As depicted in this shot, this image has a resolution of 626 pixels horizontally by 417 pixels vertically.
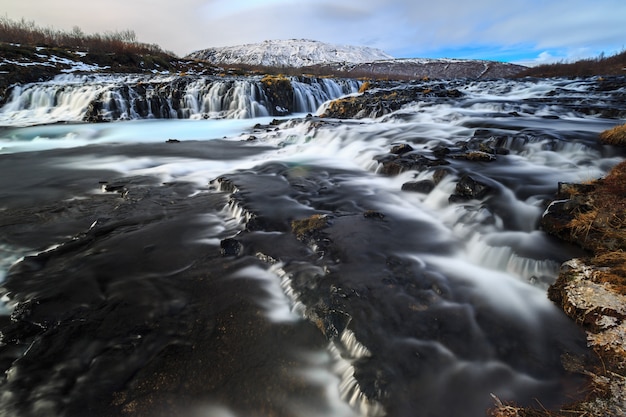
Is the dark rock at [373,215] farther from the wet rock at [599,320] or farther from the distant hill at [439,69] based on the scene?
the distant hill at [439,69]

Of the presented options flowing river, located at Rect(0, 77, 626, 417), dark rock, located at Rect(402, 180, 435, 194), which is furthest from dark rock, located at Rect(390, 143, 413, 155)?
dark rock, located at Rect(402, 180, 435, 194)

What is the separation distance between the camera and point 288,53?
541 ft

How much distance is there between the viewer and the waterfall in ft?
53.8

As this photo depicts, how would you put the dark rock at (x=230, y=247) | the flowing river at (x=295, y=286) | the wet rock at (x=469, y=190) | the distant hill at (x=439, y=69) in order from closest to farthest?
the flowing river at (x=295, y=286) → the dark rock at (x=230, y=247) → the wet rock at (x=469, y=190) → the distant hill at (x=439, y=69)

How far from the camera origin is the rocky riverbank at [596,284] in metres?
1.83

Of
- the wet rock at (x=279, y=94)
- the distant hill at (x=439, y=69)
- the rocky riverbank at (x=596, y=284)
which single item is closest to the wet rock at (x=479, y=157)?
the rocky riverbank at (x=596, y=284)

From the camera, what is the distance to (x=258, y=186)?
234 inches

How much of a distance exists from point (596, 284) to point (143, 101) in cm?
1964

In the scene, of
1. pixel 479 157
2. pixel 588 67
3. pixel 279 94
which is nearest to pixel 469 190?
pixel 479 157

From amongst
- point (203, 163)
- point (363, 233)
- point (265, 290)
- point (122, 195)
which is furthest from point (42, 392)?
point (203, 163)

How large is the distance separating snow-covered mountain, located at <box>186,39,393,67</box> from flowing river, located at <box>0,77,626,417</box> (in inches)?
5668

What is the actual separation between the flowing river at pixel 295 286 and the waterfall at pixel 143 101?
1073 cm

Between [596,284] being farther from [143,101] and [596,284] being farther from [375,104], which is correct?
[143,101]

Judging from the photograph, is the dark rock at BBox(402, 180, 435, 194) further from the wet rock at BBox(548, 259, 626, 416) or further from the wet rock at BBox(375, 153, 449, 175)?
the wet rock at BBox(548, 259, 626, 416)
